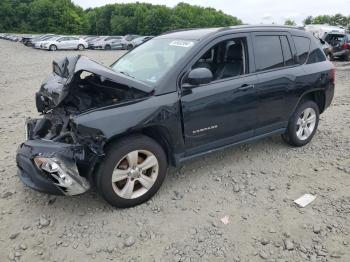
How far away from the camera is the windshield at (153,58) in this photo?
3.96m

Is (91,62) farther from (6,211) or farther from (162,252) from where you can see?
(162,252)

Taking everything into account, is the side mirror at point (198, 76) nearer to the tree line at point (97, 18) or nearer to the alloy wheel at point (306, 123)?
the alloy wheel at point (306, 123)

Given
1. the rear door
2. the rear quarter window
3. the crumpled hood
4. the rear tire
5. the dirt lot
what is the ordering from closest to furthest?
the dirt lot
the crumpled hood
the rear door
the rear quarter window
the rear tire

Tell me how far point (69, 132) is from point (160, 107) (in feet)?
3.18

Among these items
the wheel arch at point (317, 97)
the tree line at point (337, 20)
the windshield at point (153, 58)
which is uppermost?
the windshield at point (153, 58)

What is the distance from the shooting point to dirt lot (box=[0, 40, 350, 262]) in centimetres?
312

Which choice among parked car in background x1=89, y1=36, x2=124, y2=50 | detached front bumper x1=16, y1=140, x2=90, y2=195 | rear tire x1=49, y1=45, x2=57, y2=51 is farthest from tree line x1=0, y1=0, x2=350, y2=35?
detached front bumper x1=16, y1=140, x2=90, y2=195

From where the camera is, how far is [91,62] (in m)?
3.73

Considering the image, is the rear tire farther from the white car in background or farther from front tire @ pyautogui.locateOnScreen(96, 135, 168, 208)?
front tire @ pyautogui.locateOnScreen(96, 135, 168, 208)

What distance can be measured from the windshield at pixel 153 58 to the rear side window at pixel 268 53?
960mm

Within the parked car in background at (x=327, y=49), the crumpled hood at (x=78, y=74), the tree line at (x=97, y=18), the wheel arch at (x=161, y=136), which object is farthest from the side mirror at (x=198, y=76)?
the tree line at (x=97, y=18)

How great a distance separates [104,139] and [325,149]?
3573mm

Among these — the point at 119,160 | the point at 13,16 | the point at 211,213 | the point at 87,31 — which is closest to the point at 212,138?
the point at 211,213

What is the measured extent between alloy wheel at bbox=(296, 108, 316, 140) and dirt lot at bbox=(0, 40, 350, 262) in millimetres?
408
